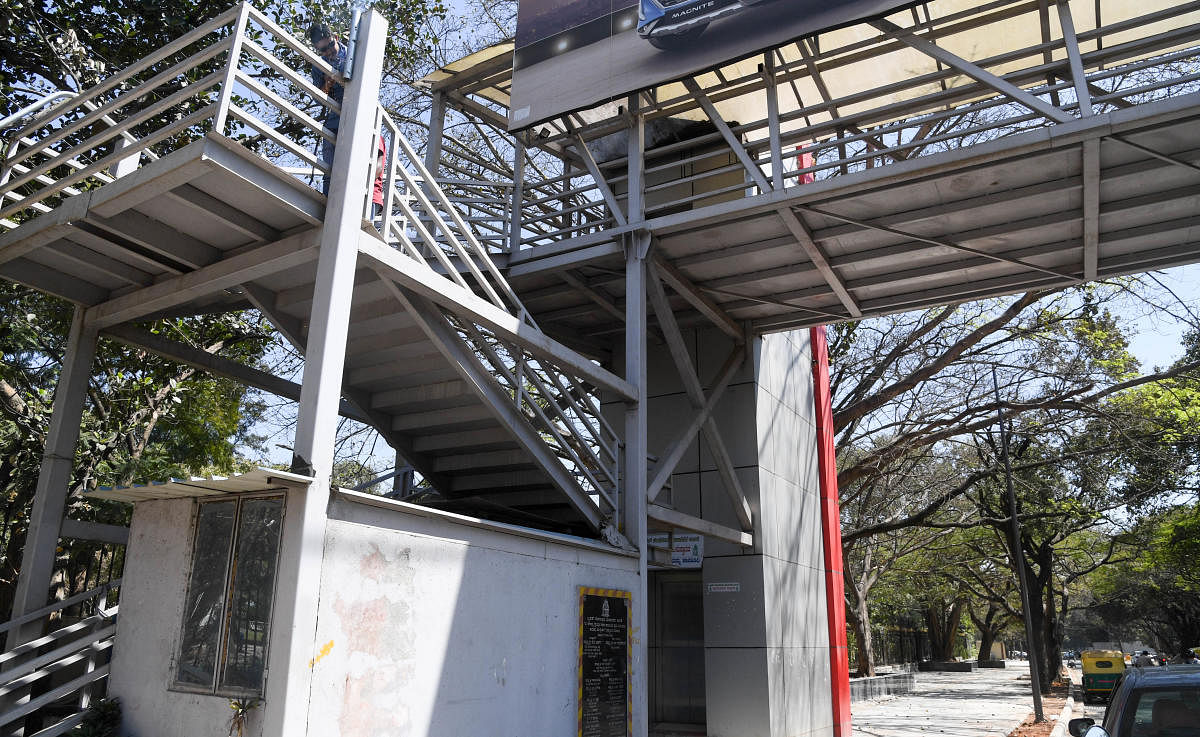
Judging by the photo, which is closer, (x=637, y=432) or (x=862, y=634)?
(x=637, y=432)

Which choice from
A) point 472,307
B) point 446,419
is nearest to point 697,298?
point 446,419

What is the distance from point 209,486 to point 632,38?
7.51 meters

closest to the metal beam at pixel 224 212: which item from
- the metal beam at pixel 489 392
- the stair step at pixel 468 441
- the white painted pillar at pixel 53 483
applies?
the metal beam at pixel 489 392

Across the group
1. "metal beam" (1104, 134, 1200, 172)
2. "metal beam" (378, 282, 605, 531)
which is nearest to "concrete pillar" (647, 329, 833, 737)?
"metal beam" (378, 282, 605, 531)

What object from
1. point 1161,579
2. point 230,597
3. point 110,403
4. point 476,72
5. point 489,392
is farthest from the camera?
point 1161,579

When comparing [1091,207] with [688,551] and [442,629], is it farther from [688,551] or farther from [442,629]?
[442,629]

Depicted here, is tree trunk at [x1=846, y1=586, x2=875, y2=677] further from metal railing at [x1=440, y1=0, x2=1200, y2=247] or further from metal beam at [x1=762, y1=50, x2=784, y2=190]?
metal beam at [x1=762, y1=50, x2=784, y2=190]

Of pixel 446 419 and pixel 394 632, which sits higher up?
pixel 446 419

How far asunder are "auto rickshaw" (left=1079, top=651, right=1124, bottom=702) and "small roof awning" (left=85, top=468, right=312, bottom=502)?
2901 centimetres

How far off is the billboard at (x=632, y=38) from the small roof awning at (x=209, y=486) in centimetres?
667

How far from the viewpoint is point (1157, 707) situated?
5250 millimetres

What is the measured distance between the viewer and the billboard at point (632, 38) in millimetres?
9375

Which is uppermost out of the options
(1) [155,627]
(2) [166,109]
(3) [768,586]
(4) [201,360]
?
(2) [166,109]

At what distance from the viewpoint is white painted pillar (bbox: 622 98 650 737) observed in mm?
8766
